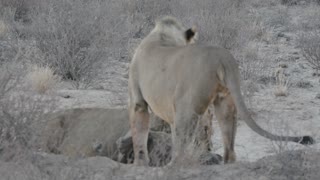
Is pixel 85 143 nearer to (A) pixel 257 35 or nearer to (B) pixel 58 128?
(B) pixel 58 128

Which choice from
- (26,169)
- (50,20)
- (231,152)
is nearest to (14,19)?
(50,20)

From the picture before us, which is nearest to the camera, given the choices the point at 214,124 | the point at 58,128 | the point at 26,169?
the point at 26,169

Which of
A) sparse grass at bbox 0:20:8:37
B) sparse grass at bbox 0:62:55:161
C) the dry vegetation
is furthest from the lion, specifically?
sparse grass at bbox 0:20:8:37

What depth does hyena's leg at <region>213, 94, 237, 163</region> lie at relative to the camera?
6855mm

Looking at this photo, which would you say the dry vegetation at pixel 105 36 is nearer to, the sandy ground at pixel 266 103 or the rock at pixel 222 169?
the sandy ground at pixel 266 103

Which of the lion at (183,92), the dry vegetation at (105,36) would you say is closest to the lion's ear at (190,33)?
the lion at (183,92)

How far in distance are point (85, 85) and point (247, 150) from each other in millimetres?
4133

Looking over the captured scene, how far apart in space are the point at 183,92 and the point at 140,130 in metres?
1.04

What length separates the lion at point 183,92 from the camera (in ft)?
21.5

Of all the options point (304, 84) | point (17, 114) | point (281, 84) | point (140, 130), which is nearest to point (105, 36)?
point (281, 84)

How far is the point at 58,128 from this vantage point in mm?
8133

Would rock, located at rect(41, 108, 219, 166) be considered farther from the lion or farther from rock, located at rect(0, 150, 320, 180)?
rock, located at rect(0, 150, 320, 180)

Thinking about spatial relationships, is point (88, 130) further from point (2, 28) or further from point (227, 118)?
point (2, 28)

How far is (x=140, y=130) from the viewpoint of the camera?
7.57 meters
